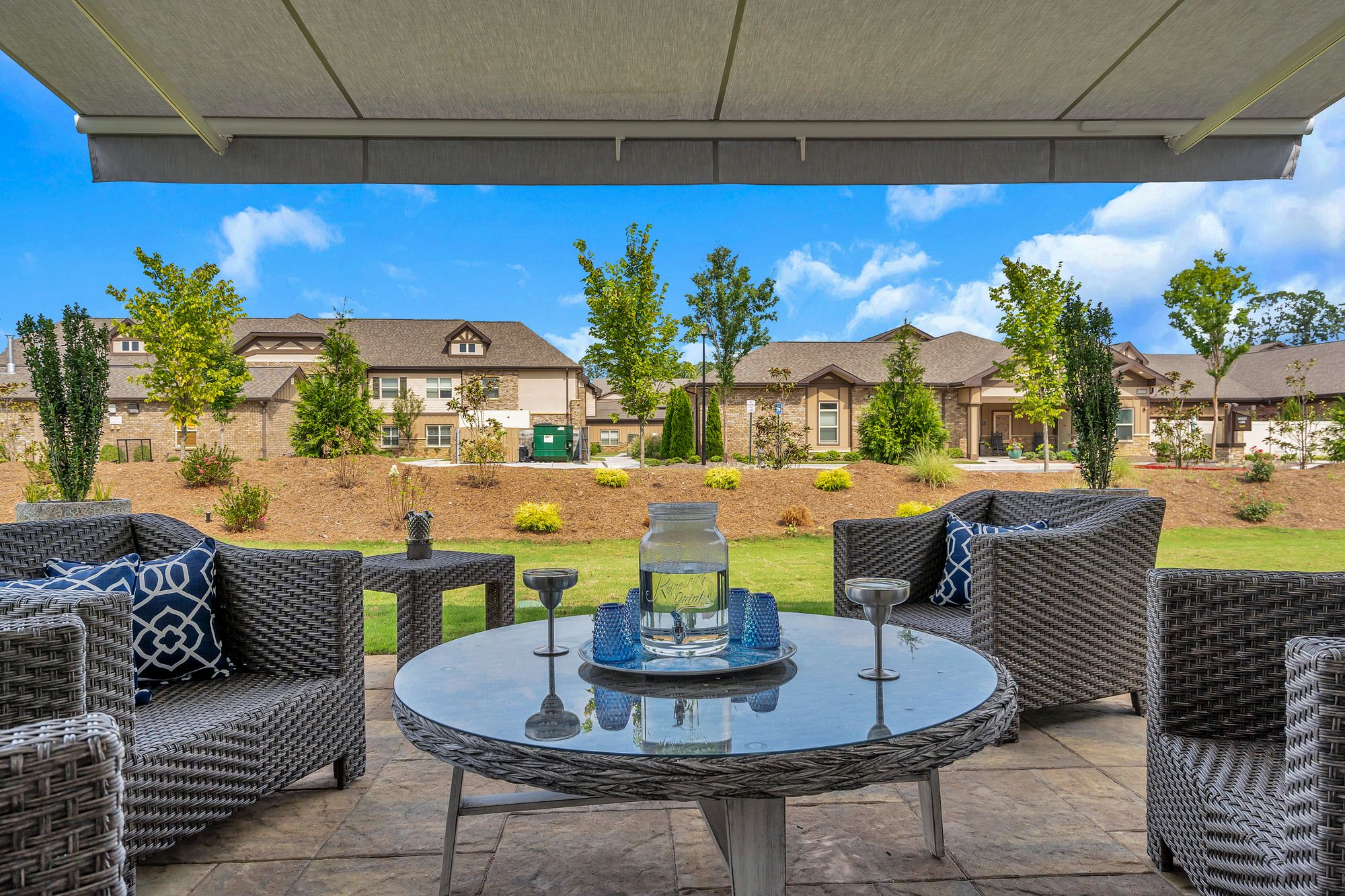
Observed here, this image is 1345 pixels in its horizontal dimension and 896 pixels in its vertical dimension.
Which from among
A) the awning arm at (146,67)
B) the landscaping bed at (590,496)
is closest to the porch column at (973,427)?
the landscaping bed at (590,496)

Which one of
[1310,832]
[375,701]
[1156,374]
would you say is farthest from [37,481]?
[1156,374]

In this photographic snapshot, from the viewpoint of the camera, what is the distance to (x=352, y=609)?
7.48ft

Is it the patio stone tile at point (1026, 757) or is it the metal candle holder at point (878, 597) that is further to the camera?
the patio stone tile at point (1026, 757)

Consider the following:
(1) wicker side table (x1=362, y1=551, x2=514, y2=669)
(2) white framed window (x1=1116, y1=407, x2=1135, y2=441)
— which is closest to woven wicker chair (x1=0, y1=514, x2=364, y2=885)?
(1) wicker side table (x1=362, y1=551, x2=514, y2=669)

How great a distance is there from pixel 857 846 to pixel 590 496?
7.31 meters

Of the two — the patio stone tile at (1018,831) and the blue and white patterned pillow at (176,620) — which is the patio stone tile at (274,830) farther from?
the patio stone tile at (1018,831)

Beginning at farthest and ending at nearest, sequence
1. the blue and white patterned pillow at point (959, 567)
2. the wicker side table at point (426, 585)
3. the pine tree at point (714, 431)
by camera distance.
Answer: the pine tree at point (714, 431), the wicker side table at point (426, 585), the blue and white patterned pillow at point (959, 567)

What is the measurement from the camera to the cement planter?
3.94m

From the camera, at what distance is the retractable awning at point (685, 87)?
252 cm

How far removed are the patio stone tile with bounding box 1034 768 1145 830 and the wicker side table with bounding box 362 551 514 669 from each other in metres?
2.24

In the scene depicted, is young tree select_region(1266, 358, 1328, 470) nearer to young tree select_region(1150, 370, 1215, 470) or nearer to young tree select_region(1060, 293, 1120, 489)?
young tree select_region(1150, 370, 1215, 470)

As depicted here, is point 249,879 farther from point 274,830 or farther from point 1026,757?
point 1026,757

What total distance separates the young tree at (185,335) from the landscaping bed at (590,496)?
3.17ft

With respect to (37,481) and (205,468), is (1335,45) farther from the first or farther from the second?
(205,468)
